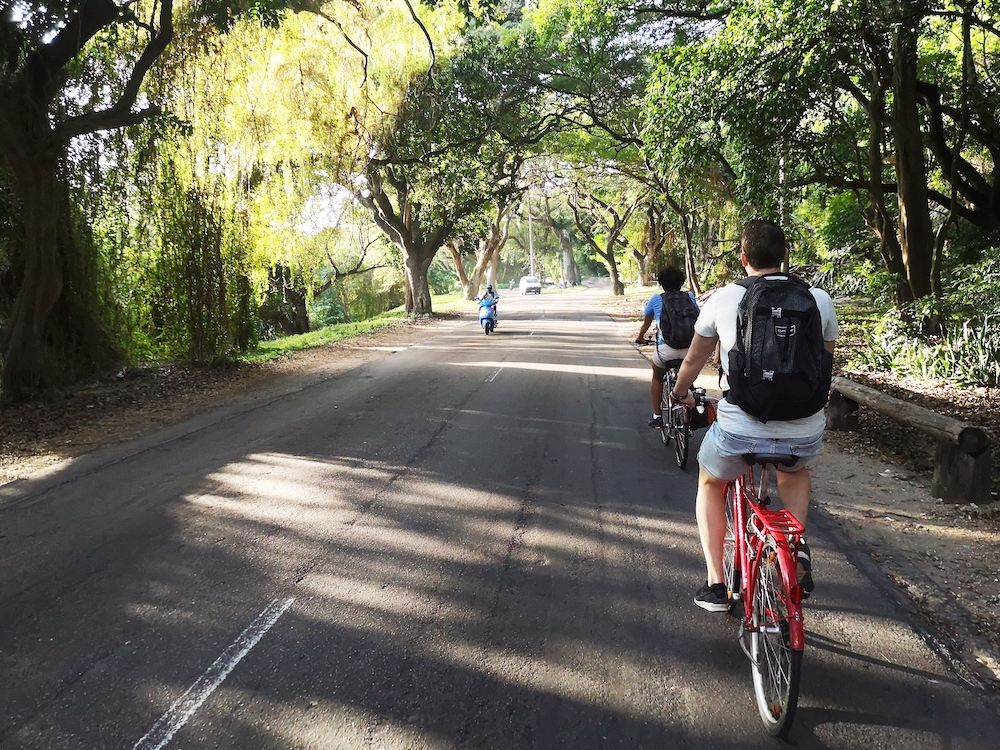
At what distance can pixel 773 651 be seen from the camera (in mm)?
2971

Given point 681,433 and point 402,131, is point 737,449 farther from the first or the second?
point 402,131

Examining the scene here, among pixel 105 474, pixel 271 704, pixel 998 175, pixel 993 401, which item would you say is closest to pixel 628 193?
pixel 998 175

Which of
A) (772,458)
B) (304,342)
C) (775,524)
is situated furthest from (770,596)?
(304,342)

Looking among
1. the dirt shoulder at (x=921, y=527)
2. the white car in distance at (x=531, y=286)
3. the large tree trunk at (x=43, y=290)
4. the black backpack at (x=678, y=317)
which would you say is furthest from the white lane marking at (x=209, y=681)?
the white car in distance at (x=531, y=286)

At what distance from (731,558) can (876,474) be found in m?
3.76

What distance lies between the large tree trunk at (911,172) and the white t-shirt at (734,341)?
29.8 feet

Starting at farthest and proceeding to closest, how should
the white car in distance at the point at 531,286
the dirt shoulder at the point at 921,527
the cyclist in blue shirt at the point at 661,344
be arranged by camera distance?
the white car in distance at the point at 531,286
the cyclist in blue shirt at the point at 661,344
the dirt shoulder at the point at 921,527

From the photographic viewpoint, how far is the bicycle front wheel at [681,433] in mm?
6593

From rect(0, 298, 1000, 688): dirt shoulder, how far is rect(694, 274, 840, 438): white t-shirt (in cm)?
150

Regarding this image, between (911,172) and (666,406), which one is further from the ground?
(911,172)

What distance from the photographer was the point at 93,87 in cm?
1176

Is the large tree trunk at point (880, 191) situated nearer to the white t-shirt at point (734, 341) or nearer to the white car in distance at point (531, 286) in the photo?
the white t-shirt at point (734, 341)

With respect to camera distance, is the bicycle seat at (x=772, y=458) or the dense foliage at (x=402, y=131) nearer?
the bicycle seat at (x=772, y=458)

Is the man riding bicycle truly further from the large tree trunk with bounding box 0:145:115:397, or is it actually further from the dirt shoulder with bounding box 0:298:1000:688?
the large tree trunk with bounding box 0:145:115:397
